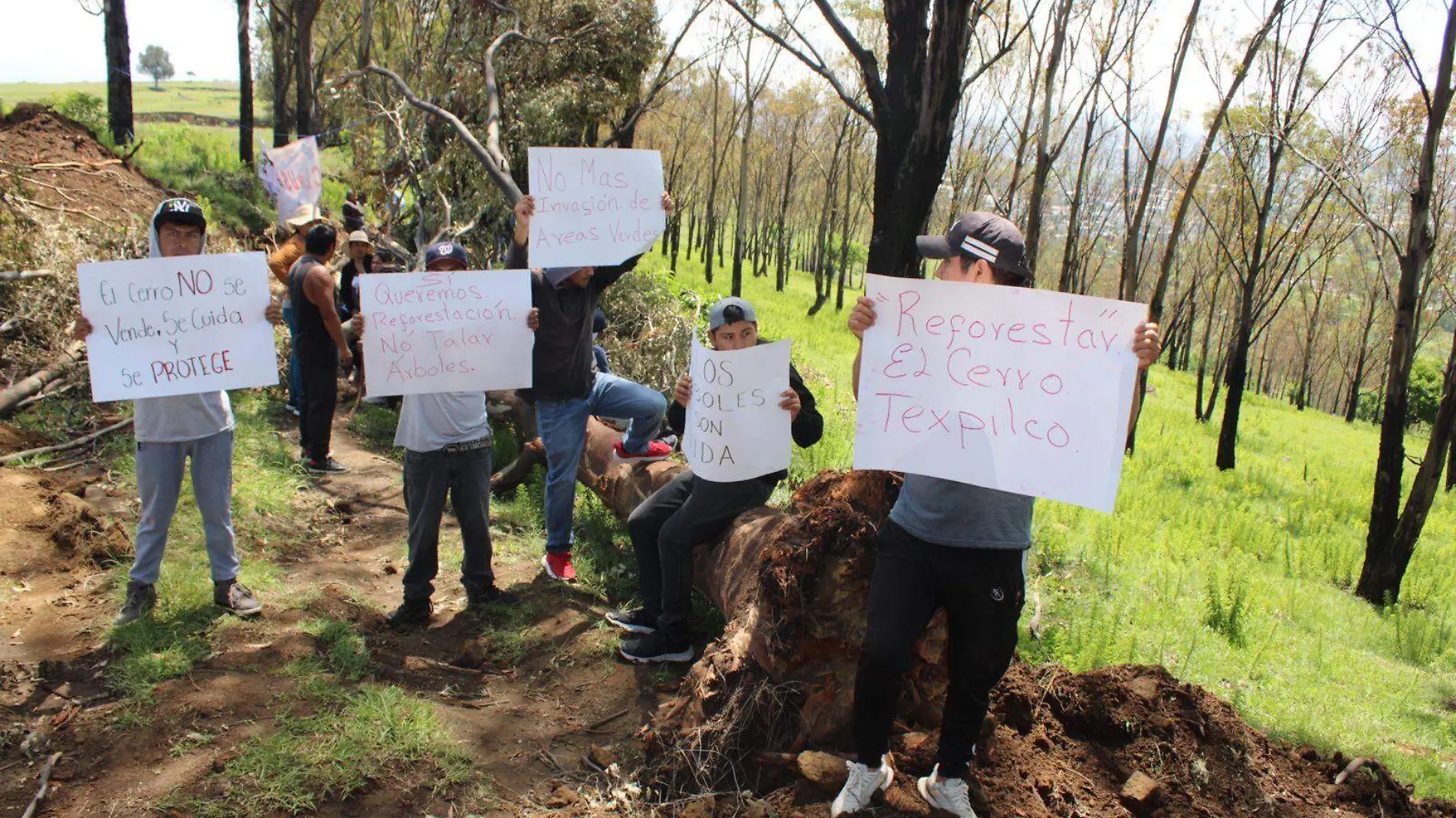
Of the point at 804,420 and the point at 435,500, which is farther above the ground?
the point at 804,420

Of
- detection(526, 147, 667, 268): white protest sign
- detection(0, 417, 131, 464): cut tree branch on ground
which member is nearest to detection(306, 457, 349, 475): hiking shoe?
detection(0, 417, 131, 464): cut tree branch on ground

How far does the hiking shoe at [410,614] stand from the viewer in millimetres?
4066

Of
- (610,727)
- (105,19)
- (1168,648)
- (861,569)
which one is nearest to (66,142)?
(105,19)

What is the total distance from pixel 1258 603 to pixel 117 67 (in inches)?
626

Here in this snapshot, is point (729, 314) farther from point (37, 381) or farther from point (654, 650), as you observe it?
point (37, 381)

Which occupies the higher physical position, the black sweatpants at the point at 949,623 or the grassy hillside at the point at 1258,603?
the black sweatpants at the point at 949,623

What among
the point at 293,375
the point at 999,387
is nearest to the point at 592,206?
the point at 999,387

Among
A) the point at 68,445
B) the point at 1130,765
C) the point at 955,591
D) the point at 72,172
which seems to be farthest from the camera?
the point at 72,172

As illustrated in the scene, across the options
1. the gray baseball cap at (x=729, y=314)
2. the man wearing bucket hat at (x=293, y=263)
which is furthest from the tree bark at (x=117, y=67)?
the gray baseball cap at (x=729, y=314)

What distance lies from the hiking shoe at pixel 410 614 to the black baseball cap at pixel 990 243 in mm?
2973

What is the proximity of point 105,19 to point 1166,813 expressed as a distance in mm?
16260

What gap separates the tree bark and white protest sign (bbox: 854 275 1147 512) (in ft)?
46.6

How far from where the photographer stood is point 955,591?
8.29 feet

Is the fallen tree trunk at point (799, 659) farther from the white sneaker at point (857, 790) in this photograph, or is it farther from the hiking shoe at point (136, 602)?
the hiking shoe at point (136, 602)
